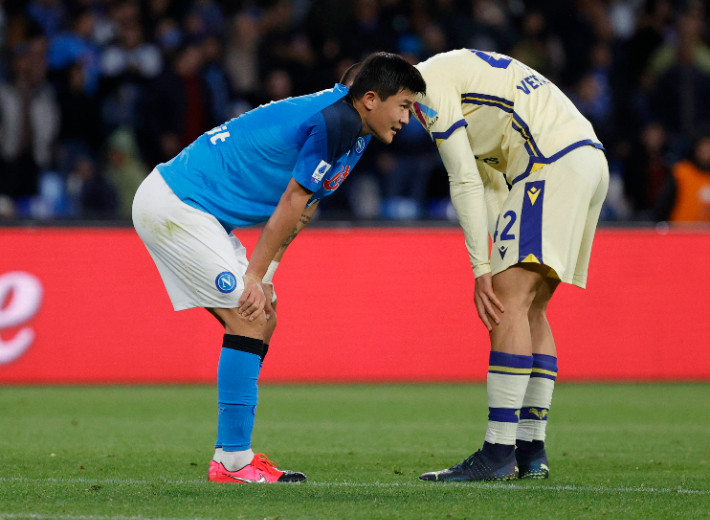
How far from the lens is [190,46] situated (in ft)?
36.7

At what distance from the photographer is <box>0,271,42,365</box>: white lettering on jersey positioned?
8.45 m

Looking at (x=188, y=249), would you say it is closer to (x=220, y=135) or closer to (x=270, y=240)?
(x=270, y=240)

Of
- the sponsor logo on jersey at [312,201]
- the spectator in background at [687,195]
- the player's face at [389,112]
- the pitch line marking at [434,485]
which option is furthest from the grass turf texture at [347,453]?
the spectator in background at [687,195]

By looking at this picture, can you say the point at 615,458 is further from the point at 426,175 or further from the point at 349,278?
the point at 426,175

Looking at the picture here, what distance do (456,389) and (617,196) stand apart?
4.29 m

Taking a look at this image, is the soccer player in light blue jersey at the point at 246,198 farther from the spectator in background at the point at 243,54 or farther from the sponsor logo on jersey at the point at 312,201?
the spectator in background at the point at 243,54

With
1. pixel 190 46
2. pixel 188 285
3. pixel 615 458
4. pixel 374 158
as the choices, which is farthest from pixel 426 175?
pixel 188 285

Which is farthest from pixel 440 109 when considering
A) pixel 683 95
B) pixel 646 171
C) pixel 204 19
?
pixel 683 95

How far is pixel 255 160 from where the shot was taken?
4.27 metres

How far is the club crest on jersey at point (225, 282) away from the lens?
4.12 m

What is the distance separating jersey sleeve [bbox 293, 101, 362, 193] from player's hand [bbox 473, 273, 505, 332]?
89 centimetres

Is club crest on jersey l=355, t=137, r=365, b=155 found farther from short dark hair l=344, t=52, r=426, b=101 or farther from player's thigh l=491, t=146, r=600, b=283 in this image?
player's thigh l=491, t=146, r=600, b=283

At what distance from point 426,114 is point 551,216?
723 mm

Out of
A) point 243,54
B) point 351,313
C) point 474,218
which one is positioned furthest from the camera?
point 243,54
